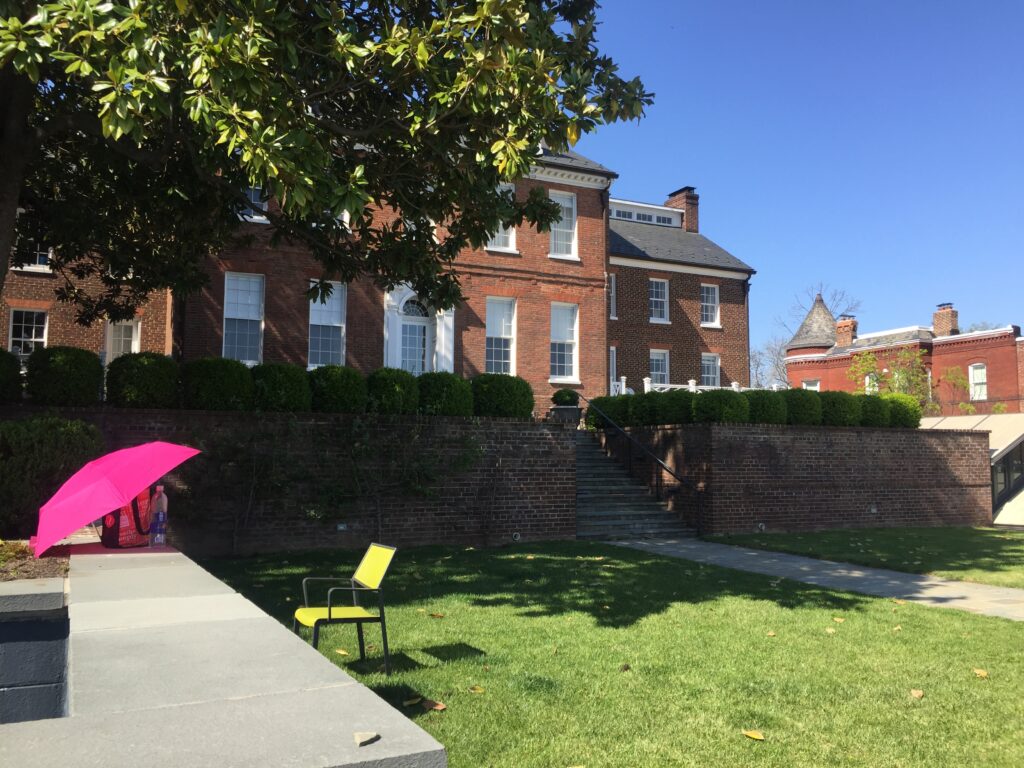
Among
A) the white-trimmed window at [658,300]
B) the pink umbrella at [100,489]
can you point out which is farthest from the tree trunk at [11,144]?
the white-trimmed window at [658,300]

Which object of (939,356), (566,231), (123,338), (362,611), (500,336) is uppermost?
(566,231)

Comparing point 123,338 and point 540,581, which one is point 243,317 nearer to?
point 123,338

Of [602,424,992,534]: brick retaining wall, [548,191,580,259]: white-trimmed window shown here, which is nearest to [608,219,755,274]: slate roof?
[548,191,580,259]: white-trimmed window

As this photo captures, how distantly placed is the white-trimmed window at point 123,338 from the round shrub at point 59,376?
1069cm

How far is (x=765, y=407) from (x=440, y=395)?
23.8 ft

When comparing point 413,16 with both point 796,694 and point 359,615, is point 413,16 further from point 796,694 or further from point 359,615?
point 796,694

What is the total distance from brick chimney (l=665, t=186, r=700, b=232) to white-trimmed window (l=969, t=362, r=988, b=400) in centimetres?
1620

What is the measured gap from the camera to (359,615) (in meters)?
5.79

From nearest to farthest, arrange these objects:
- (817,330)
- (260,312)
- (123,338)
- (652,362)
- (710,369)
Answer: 1. (260,312)
2. (123,338)
3. (652,362)
4. (710,369)
5. (817,330)

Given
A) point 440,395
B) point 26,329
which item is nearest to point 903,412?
point 440,395

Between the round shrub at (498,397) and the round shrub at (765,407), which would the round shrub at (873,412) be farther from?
the round shrub at (498,397)

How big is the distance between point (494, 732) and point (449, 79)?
19.8ft

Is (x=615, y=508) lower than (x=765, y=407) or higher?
lower

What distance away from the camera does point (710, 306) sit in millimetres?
31641
